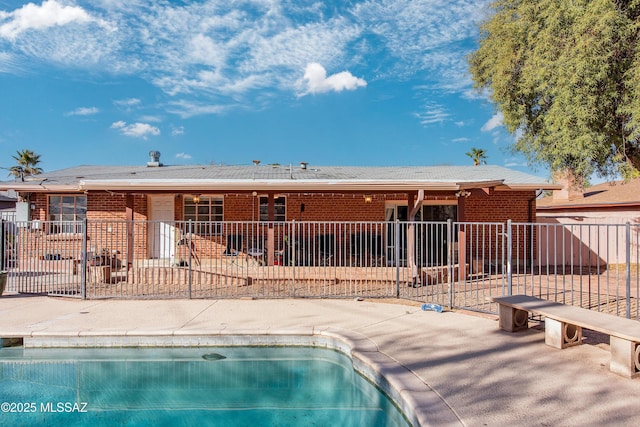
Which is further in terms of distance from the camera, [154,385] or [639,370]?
[154,385]

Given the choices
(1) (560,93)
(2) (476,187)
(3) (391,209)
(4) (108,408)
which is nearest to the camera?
(4) (108,408)

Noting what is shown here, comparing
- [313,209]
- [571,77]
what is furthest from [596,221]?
[313,209]

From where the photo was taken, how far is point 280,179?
42.9ft

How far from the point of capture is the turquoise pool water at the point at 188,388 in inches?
161

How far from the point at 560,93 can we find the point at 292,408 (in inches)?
368

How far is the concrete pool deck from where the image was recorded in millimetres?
3408

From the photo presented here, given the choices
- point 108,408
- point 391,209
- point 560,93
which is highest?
point 560,93

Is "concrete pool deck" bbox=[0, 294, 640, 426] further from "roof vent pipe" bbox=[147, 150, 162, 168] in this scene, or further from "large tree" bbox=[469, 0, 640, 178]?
"roof vent pipe" bbox=[147, 150, 162, 168]

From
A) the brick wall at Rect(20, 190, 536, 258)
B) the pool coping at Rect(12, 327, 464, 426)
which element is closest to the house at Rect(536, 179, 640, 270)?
the brick wall at Rect(20, 190, 536, 258)

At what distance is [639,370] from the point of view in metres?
4.05

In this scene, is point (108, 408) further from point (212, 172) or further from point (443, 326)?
point (212, 172)

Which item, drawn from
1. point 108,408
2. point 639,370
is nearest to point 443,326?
point 639,370

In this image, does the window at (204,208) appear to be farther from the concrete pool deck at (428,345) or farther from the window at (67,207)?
the concrete pool deck at (428,345)

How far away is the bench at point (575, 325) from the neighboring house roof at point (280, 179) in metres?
4.86
